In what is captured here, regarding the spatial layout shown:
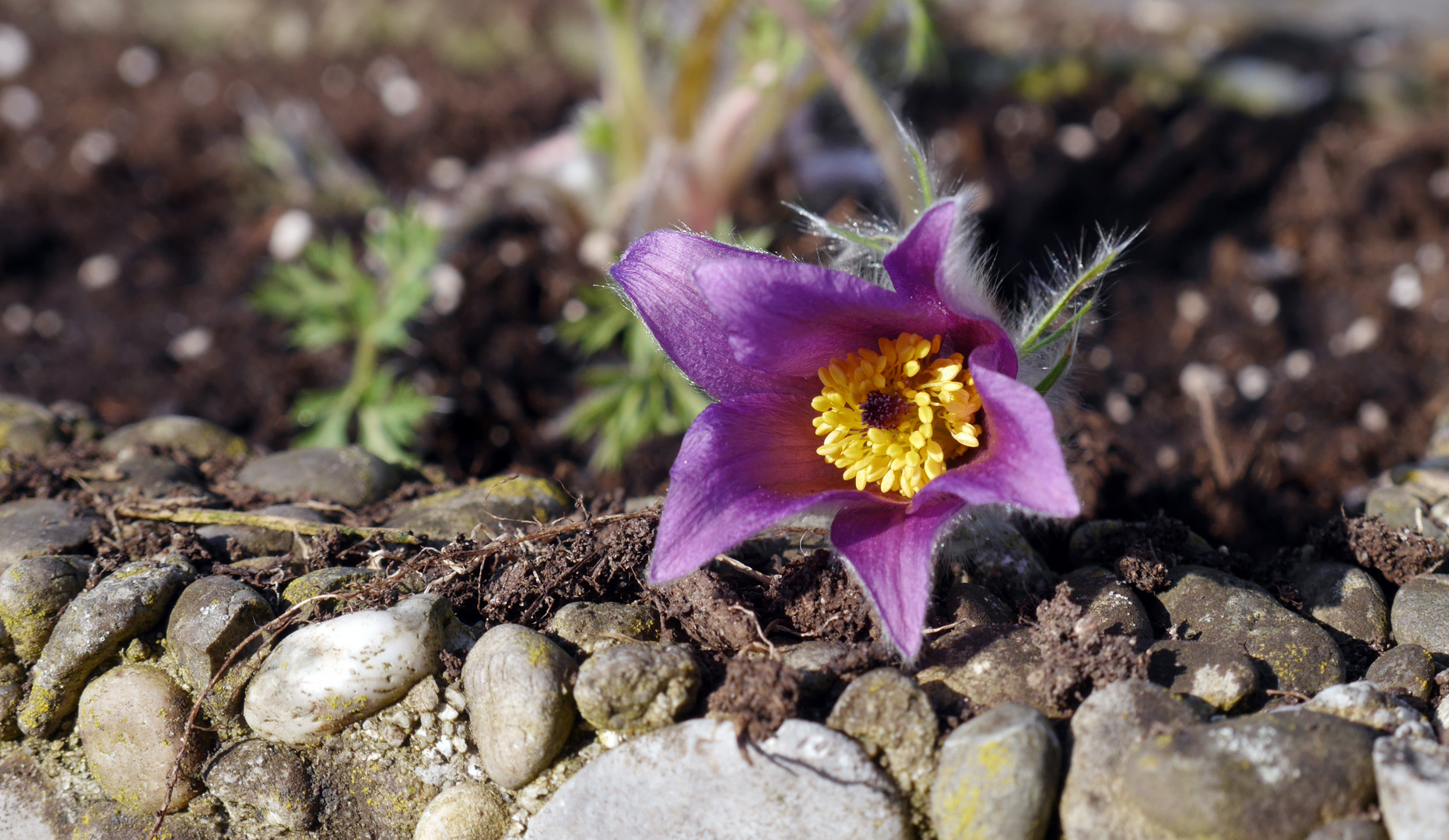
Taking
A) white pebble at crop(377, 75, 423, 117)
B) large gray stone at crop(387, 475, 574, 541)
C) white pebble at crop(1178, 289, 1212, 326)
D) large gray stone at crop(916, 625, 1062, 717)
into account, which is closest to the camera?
large gray stone at crop(916, 625, 1062, 717)

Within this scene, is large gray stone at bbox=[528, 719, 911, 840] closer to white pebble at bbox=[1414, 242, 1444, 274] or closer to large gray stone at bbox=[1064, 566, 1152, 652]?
large gray stone at bbox=[1064, 566, 1152, 652]

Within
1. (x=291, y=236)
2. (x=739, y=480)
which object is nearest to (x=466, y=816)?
(x=739, y=480)

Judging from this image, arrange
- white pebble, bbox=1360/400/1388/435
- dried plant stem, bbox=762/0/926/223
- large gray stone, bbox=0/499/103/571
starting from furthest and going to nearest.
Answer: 1. white pebble, bbox=1360/400/1388/435
2. dried plant stem, bbox=762/0/926/223
3. large gray stone, bbox=0/499/103/571

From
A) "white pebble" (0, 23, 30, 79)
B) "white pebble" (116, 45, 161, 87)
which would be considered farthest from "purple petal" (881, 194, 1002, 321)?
"white pebble" (0, 23, 30, 79)

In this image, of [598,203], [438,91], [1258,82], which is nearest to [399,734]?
[598,203]

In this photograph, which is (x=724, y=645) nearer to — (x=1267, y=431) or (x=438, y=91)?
(x=1267, y=431)

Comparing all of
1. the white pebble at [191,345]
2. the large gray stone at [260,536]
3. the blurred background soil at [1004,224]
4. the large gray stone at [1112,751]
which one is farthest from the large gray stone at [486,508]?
the white pebble at [191,345]
